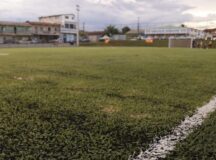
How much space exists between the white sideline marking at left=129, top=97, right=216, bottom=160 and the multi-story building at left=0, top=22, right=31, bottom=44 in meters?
54.9

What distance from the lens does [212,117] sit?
10.8ft

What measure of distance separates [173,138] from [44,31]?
62.3 metres

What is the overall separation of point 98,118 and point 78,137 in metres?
0.62

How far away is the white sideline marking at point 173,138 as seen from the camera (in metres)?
2.18

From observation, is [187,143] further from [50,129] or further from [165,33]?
[165,33]

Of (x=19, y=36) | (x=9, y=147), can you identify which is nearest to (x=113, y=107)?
(x=9, y=147)

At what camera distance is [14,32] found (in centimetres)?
5741

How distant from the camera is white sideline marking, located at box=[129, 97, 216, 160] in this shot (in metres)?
2.18

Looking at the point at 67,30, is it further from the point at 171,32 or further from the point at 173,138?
the point at 173,138

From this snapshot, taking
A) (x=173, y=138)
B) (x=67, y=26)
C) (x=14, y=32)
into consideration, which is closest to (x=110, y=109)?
(x=173, y=138)

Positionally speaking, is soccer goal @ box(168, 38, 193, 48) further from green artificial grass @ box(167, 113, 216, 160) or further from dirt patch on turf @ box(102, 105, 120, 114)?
green artificial grass @ box(167, 113, 216, 160)

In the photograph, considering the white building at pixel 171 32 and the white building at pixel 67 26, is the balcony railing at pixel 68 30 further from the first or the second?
the white building at pixel 171 32

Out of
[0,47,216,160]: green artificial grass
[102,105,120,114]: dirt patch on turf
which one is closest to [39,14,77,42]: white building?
[0,47,216,160]: green artificial grass

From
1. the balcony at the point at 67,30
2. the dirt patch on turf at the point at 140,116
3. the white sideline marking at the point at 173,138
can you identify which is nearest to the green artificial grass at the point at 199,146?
the white sideline marking at the point at 173,138
